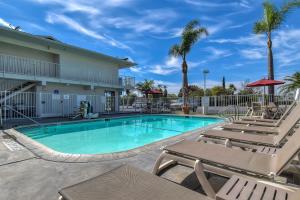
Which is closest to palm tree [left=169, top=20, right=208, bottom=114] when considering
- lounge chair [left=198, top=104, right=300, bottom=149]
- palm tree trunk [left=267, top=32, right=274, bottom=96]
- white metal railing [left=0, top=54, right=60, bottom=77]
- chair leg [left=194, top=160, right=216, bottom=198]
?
palm tree trunk [left=267, top=32, right=274, bottom=96]

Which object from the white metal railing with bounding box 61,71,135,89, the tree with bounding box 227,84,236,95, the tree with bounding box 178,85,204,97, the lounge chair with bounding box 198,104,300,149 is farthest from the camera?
the tree with bounding box 178,85,204,97

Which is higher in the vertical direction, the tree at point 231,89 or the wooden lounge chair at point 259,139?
the tree at point 231,89

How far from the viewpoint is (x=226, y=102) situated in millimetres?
16109

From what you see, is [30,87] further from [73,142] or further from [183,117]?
[183,117]

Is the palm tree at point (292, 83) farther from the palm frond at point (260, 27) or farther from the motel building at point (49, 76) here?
the motel building at point (49, 76)

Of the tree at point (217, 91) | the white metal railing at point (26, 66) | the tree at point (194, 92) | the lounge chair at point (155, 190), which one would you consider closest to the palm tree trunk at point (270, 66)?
the lounge chair at point (155, 190)

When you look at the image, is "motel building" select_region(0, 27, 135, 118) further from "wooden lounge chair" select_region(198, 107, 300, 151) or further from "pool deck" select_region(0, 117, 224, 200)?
"wooden lounge chair" select_region(198, 107, 300, 151)

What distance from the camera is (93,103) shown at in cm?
1817

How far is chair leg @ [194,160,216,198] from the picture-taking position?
6.67 ft

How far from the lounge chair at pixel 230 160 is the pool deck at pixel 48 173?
0.56m

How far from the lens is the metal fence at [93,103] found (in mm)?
→ 12898

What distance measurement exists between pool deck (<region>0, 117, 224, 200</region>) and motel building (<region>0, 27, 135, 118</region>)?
8742 millimetres

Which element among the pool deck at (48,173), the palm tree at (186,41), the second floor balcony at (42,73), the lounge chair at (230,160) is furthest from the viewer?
the palm tree at (186,41)

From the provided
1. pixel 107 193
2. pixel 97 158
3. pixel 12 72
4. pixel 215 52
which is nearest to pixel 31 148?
pixel 97 158
